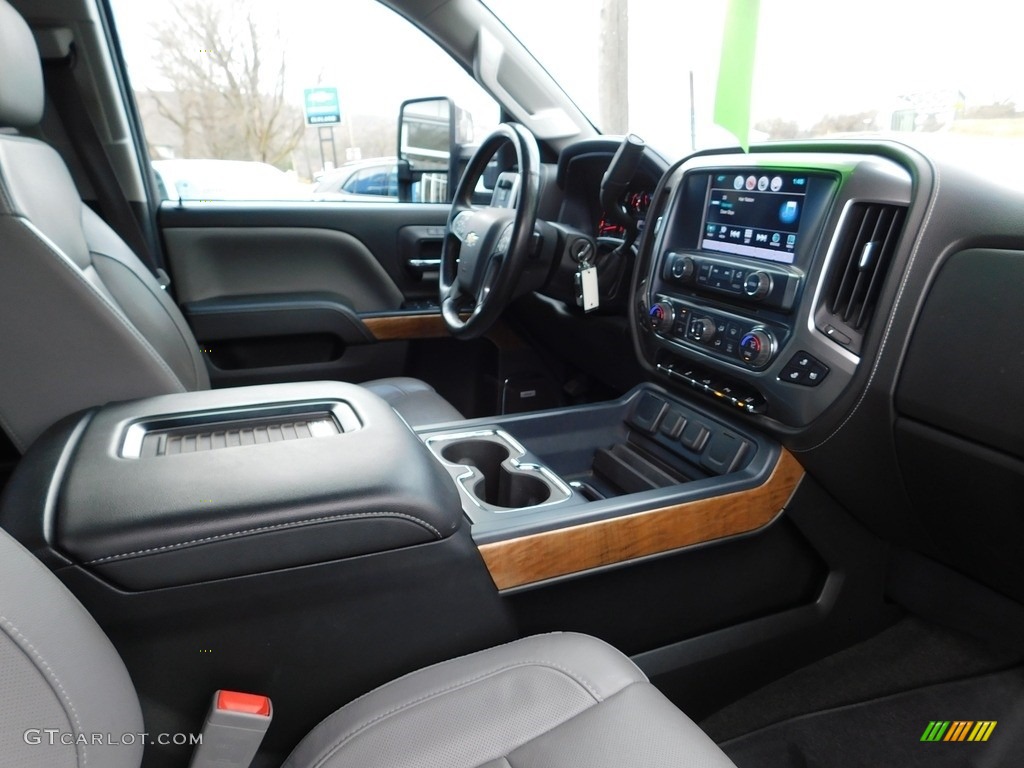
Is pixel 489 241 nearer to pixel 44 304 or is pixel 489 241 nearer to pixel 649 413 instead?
Result: pixel 649 413

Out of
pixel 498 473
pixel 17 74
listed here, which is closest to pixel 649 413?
pixel 498 473

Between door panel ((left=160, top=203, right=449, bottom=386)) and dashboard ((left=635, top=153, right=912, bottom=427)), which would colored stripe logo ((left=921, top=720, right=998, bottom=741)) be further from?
door panel ((left=160, top=203, right=449, bottom=386))

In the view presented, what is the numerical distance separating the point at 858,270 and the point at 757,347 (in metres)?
0.19

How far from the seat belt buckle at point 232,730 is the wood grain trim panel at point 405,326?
150 cm

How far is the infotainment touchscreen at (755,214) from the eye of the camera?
1.08 meters

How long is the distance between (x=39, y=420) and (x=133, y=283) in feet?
1.56

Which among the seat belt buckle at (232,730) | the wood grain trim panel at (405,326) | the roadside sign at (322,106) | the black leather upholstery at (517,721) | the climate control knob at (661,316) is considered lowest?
the wood grain trim panel at (405,326)

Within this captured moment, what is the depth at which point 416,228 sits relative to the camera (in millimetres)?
2342

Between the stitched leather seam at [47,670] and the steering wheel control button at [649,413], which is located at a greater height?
the stitched leather seam at [47,670]

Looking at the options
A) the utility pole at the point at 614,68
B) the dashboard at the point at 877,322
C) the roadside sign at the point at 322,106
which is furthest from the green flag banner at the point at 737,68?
the roadside sign at the point at 322,106

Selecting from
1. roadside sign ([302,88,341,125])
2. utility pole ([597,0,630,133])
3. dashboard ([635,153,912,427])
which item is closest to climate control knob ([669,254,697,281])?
dashboard ([635,153,912,427])

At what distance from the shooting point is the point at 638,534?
1.03m

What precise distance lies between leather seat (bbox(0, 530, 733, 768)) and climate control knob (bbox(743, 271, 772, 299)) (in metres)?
0.59

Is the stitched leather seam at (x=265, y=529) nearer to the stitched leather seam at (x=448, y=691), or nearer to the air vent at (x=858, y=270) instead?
the stitched leather seam at (x=448, y=691)
